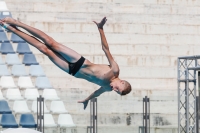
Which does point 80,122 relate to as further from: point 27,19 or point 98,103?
point 27,19

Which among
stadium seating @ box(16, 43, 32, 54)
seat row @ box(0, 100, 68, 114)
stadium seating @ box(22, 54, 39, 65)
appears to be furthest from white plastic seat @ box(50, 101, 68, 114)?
stadium seating @ box(16, 43, 32, 54)

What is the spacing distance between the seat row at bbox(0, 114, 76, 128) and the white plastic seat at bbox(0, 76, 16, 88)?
1.11 metres

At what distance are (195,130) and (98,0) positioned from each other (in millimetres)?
5691

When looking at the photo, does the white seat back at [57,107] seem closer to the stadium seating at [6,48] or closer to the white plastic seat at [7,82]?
the white plastic seat at [7,82]

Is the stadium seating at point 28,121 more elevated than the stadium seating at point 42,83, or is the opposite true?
the stadium seating at point 42,83

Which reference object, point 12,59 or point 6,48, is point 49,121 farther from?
Answer: point 6,48

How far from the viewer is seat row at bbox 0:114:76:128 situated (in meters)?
12.9

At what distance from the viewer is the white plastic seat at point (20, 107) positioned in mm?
13114

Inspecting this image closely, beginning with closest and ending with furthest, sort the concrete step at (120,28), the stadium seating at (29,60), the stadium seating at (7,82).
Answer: the stadium seating at (7,82) → the stadium seating at (29,60) → the concrete step at (120,28)

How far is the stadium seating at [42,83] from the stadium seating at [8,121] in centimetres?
129

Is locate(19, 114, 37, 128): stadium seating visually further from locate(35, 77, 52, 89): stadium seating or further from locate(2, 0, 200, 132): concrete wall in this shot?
locate(35, 77, 52, 89): stadium seating

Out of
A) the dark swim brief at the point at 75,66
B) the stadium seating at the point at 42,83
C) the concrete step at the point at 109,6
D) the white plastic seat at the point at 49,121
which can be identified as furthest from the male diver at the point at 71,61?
the concrete step at the point at 109,6

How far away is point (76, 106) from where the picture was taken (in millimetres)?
13273

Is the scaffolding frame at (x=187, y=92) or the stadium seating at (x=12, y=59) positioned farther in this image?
the stadium seating at (x=12, y=59)
